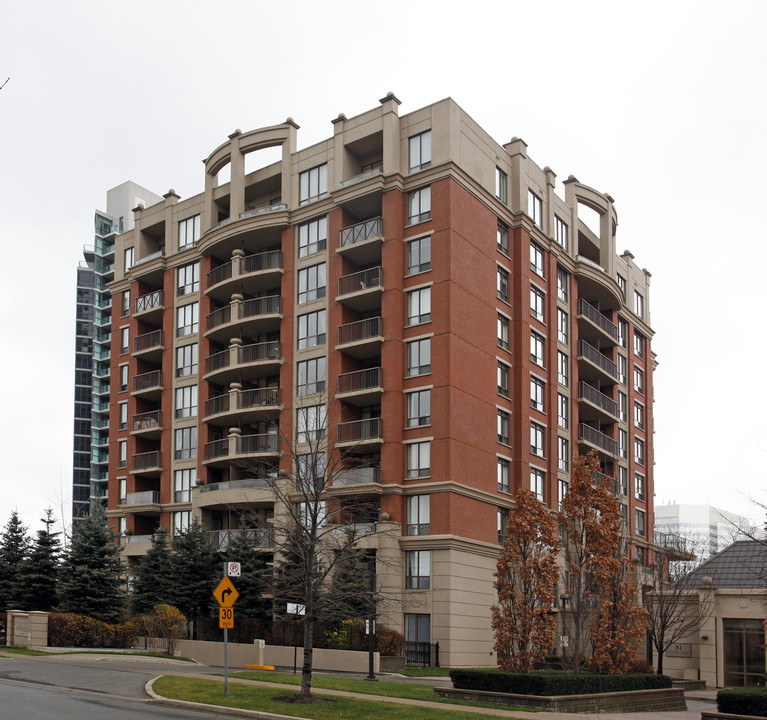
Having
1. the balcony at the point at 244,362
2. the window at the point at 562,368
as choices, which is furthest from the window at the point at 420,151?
the window at the point at 562,368

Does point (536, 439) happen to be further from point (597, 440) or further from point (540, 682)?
point (540, 682)

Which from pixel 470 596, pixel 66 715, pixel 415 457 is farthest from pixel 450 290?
pixel 66 715

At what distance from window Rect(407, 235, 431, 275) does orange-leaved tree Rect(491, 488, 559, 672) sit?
1961 cm

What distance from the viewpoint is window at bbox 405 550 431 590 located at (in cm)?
4553

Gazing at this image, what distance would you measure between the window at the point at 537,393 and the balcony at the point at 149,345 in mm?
23717

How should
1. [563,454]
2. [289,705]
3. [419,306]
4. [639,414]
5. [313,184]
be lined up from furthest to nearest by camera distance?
1. [639,414]
2. [563,454]
3. [313,184]
4. [419,306]
5. [289,705]

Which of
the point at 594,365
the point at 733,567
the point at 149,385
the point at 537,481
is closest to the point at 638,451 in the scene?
the point at 594,365

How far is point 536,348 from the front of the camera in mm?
55688

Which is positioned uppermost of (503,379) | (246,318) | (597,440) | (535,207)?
(535,207)

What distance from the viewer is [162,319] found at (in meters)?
63.5

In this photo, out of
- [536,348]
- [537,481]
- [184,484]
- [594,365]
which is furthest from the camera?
[594,365]

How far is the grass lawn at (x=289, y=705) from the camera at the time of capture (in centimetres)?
2231

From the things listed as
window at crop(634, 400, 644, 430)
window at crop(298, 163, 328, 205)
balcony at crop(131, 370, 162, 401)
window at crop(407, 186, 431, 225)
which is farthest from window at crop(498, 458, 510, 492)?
window at crop(634, 400, 644, 430)

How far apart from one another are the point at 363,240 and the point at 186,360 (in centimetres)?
1597
